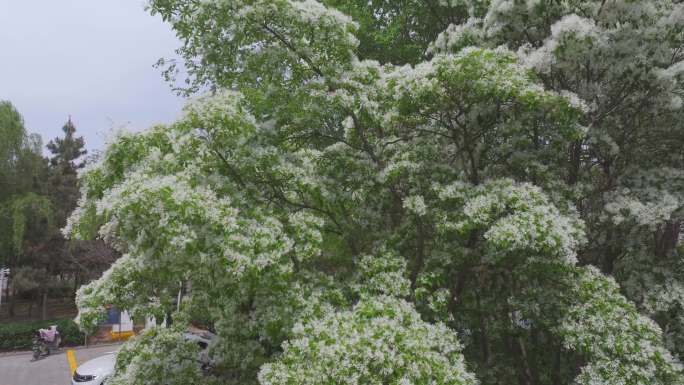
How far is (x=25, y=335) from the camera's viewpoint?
22672mm

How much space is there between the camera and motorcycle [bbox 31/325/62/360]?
66.3 feet

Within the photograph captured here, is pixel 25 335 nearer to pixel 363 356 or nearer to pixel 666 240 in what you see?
pixel 363 356

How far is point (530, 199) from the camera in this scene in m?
6.41

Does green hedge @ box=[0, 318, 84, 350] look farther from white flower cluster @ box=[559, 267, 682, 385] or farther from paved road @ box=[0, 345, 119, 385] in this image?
white flower cluster @ box=[559, 267, 682, 385]

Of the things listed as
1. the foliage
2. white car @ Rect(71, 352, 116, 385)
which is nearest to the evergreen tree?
white car @ Rect(71, 352, 116, 385)

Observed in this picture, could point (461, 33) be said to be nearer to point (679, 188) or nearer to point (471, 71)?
point (471, 71)

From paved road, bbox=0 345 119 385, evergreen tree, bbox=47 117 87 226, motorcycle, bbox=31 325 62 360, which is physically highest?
evergreen tree, bbox=47 117 87 226

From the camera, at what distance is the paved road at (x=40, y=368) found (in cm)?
1688

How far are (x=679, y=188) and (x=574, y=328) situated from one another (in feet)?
9.67

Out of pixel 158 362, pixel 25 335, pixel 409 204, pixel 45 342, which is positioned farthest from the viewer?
pixel 25 335

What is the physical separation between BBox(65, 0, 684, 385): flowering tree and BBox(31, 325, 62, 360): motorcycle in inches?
623

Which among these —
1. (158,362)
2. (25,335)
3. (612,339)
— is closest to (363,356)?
(612,339)

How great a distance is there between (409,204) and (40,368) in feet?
61.2

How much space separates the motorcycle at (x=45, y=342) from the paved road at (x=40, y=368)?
0.27 meters
